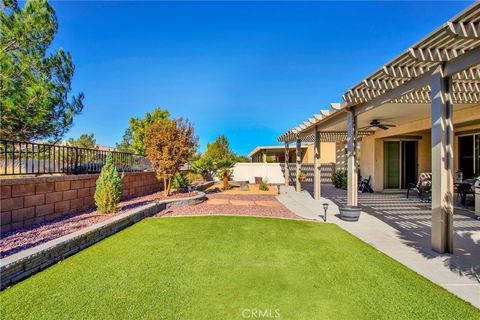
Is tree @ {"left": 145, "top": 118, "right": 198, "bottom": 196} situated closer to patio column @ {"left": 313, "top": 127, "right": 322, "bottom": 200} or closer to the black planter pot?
patio column @ {"left": 313, "top": 127, "right": 322, "bottom": 200}

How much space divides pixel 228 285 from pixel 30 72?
26.7ft

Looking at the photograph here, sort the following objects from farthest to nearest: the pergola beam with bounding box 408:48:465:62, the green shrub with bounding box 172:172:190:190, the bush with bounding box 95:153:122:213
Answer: the green shrub with bounding box 172:172:190:190
the bush with bounding box 95:153:122:213
the pergola beam with bounding box 408:48:465:62

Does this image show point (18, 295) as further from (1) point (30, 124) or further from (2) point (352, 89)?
(2) point (352, 89)

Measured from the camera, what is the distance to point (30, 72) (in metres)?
7.60

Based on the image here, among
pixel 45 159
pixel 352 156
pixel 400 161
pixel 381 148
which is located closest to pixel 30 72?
pixel 45 159

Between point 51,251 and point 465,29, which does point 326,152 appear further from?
point 51,251

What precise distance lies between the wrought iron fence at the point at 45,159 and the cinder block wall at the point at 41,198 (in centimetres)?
35

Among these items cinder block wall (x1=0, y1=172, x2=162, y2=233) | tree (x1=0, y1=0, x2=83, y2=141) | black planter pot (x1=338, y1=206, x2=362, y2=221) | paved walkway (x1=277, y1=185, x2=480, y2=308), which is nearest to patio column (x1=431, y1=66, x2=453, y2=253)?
paved walkway (x1=277, y1=185, x2=480, y2=308)

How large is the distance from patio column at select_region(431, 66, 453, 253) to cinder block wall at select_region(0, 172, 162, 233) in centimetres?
779

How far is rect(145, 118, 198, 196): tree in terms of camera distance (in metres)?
10.5

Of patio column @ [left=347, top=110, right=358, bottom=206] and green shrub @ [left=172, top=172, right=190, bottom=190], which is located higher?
patio column @ [left=347, top=110, right=358, bottom=206]

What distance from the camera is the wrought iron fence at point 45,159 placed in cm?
575

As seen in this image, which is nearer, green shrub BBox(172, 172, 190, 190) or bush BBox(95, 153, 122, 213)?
bush BBox(95, 153, 122, 213)

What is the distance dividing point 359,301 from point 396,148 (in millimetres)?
13639
